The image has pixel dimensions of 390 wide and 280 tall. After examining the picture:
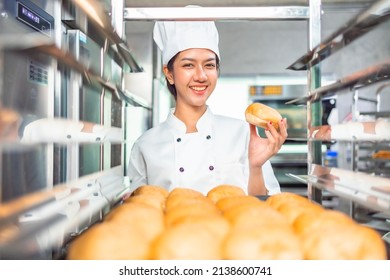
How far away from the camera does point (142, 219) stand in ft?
1.71

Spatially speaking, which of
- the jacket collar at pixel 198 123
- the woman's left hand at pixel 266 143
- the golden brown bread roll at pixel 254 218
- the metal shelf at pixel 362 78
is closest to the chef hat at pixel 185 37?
the jacket collar at pixel 198 123

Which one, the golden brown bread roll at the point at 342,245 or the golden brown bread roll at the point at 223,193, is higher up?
the golden brown bread roll at the point at 223,193

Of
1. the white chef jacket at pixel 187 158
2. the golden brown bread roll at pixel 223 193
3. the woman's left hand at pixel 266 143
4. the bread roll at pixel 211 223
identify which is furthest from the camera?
the white chef jacket at pixel 187 158

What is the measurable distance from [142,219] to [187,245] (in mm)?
85

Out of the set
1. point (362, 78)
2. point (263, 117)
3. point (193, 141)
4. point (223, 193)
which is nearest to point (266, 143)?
point (263, 117)

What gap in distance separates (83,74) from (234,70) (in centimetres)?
292

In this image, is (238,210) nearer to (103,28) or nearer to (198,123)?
(103,28)

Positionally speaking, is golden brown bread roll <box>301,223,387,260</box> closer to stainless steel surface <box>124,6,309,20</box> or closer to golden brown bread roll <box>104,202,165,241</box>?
golden brown bread roll <box>104,202,165,241</box>

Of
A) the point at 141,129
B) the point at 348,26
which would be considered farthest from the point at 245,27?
the point at 348,26

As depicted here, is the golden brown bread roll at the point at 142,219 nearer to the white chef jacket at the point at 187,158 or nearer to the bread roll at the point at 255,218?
the bread roll at the point at 255,218

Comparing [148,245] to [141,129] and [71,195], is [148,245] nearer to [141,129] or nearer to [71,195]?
[71,195]

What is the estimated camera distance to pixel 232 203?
623 millimetres

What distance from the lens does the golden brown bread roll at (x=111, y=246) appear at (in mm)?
461

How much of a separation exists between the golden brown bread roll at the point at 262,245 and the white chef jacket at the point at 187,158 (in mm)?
579
